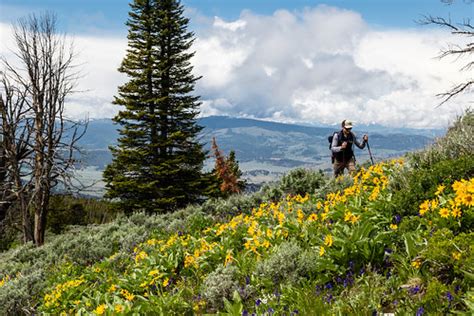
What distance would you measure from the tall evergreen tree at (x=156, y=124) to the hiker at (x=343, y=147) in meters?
16.5

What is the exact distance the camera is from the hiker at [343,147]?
1119 cm

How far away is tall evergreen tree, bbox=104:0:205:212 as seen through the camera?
2697 centimetres

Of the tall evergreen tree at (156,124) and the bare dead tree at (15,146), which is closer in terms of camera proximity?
the bare dead tree at (15,146)

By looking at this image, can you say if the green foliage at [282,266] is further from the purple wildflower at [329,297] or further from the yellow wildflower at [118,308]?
the yellow wildflower at [118,308]

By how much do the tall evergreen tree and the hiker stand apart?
16454mm

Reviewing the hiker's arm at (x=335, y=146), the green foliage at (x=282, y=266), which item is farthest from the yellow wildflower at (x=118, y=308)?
the hiker's arm at (x=335, y=146)

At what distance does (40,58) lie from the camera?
14711mm

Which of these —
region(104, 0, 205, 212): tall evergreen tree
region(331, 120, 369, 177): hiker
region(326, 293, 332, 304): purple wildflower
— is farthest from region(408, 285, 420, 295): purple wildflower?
region(104, 0, 205, 212): tall evergreen tree

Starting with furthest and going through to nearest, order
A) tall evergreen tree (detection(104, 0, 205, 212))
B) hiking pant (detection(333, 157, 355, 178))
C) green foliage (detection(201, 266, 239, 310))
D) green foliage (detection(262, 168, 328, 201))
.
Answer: tall evergreen tree (detection(104, 0, 205, 212)) → hiking pant (detection(333, 157, 355, 178)) → green foliage (detection(262, 168, 328, 201)) → green foliage (detection(201, 266, 239, 310))

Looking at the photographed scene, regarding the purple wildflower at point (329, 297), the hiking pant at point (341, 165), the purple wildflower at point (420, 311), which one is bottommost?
the purple wildflower at point (329, 297)

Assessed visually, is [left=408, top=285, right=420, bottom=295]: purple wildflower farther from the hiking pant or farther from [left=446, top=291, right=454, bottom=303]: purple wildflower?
the hiking pant

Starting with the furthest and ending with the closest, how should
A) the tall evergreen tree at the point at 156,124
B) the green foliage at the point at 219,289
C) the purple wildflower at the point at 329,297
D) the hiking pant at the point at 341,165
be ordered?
the tall evergreen tree at the point at 156,124 < the hiking pant at the point at 341,165 < the green foliage at the point at 219,289 < the purple wildflower at the point at 329,297

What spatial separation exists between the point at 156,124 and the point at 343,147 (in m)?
18.9

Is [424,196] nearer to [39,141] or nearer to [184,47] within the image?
[39,141]
